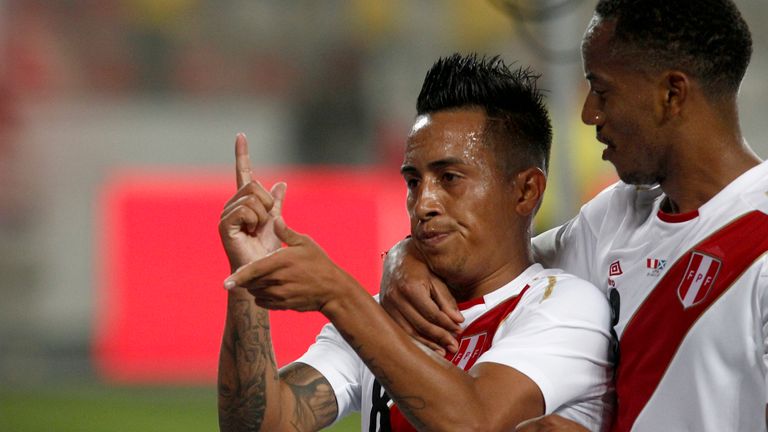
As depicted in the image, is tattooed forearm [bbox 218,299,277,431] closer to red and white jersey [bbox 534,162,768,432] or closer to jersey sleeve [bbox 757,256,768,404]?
red and white jersey [bbox 534,162,768,432]

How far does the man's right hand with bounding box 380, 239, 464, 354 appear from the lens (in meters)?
3.05

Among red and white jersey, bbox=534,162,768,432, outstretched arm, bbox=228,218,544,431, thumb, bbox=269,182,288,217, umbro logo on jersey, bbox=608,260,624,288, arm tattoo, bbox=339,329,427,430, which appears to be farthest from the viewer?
Answer: umbro logo on jersey, bbox=608,260,624,288

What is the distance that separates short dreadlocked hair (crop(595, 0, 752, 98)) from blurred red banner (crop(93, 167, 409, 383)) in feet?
20.4

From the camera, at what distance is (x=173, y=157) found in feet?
39.6

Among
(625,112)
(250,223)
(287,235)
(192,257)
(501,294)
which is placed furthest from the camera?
(192,257)

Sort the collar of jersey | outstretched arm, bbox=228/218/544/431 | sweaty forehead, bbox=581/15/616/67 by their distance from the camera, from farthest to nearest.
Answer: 1. the collar of jersey
2. sweaty forehead, bbox=581/15/616/67
3. outstretched arm, bbox=228/218/544/431


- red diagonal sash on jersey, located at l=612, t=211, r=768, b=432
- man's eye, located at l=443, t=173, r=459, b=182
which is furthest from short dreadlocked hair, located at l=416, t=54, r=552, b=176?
red diagonal sash on jersey, located at l=612, t=211, r=768, b=432

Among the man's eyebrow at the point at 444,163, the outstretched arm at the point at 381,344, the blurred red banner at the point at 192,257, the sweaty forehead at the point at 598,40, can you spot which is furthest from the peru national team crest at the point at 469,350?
the blurred red banner at the point at 192,257

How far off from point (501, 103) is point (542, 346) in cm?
77

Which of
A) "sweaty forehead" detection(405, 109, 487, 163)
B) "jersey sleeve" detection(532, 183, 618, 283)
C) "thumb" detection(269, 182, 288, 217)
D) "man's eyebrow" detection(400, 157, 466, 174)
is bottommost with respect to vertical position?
"jersey sleeve" detection(532, 183, 618, 283)

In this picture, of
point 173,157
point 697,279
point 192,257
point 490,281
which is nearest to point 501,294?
point 490,281

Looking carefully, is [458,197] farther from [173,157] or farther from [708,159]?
[173,157]

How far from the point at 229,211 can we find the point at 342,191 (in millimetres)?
6569

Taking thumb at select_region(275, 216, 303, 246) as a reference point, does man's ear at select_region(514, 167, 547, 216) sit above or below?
above
